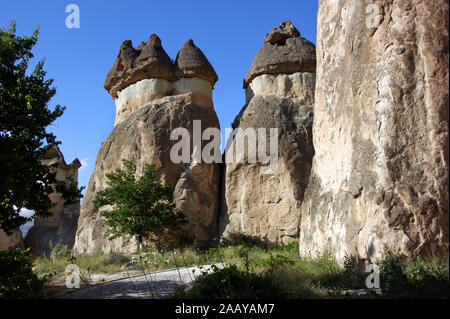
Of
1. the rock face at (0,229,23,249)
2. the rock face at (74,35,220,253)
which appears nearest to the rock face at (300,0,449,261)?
the rock face at (74,35,220,253)

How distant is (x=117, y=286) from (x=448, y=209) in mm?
5105

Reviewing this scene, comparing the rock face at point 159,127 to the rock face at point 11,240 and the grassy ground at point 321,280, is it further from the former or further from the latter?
the rock face at point 11,240

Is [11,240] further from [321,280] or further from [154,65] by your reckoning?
[321,280]

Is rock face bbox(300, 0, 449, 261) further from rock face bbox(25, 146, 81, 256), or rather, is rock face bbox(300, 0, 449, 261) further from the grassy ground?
rock face bbox(25, 146, 81, 256)

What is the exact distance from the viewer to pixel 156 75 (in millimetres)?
14555

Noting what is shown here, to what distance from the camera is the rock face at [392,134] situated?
207 inches

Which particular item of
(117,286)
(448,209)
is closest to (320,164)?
(448,209)

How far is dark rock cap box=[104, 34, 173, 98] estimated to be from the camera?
47.5 feet

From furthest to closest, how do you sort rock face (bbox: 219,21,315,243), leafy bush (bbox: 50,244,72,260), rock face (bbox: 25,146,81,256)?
1. rock face (bbox: 25,146,81,256)
2. rock face (bbox: 219,21,315,243)
3. leafy bush (bbox: 50,244,72,260)

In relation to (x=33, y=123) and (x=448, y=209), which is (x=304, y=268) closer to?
(x=448, y=209)

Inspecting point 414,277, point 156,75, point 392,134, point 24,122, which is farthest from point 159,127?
point 414,277

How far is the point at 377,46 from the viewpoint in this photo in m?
6.25

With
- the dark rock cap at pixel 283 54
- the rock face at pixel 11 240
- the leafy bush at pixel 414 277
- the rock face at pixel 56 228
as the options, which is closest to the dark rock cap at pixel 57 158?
the rock face at pixel 56 228

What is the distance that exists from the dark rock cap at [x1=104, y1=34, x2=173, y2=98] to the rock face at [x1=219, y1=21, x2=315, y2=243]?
10.4ft
